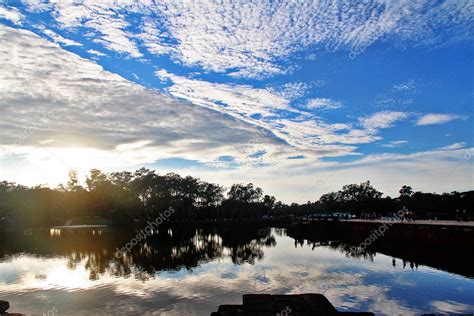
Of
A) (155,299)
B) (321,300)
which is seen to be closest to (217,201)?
(155,299)

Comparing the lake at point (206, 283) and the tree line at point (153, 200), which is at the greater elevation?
the tree line at point (153, 200)

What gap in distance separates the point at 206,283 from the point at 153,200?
4650 inches

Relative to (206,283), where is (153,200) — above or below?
above

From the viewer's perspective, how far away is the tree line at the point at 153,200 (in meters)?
106

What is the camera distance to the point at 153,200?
139250 mm

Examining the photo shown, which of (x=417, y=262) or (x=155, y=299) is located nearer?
(x=155, y=299)

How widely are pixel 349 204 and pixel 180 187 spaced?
6598 cm

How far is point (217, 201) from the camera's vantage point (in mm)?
164750

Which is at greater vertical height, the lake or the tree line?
the tree line

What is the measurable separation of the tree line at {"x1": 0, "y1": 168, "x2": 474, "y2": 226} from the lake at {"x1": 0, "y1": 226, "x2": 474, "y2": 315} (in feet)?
190

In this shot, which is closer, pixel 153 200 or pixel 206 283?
pixel 206 283

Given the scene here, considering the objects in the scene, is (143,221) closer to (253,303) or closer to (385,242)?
(385,242)

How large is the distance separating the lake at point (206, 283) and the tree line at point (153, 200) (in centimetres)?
5803

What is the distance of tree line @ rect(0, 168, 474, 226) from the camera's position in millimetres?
105856
